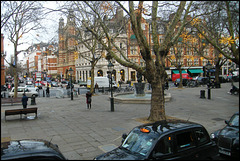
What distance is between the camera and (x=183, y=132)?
5.30 m

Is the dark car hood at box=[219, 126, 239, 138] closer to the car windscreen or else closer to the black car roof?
the black car roof

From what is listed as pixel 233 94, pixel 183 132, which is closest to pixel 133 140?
pixel 183 132

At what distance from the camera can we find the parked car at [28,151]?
4.12m

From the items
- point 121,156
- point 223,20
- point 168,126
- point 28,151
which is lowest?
point 121,156

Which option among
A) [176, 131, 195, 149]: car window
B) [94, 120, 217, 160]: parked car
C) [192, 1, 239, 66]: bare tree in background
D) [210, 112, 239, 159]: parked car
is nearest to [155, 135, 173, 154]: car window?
[94, 120, 217, 160]: parked car

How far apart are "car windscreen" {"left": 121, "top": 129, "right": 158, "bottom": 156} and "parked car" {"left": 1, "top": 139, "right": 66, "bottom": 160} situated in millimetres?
1731

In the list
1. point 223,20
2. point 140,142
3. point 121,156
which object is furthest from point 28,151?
point 223,20

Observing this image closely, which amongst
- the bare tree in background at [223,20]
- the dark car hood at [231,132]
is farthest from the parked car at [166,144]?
the bare tree in background at [223,20]

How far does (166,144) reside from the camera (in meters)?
4.96

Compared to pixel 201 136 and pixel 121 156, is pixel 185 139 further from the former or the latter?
pixel 121 156

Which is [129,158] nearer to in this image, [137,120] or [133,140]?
[133,140]

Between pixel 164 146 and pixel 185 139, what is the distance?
711 millimetres

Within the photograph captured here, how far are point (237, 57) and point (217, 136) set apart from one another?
8.49m

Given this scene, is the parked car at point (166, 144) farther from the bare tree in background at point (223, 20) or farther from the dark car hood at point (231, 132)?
the bare tree in background at point (223, 20)
